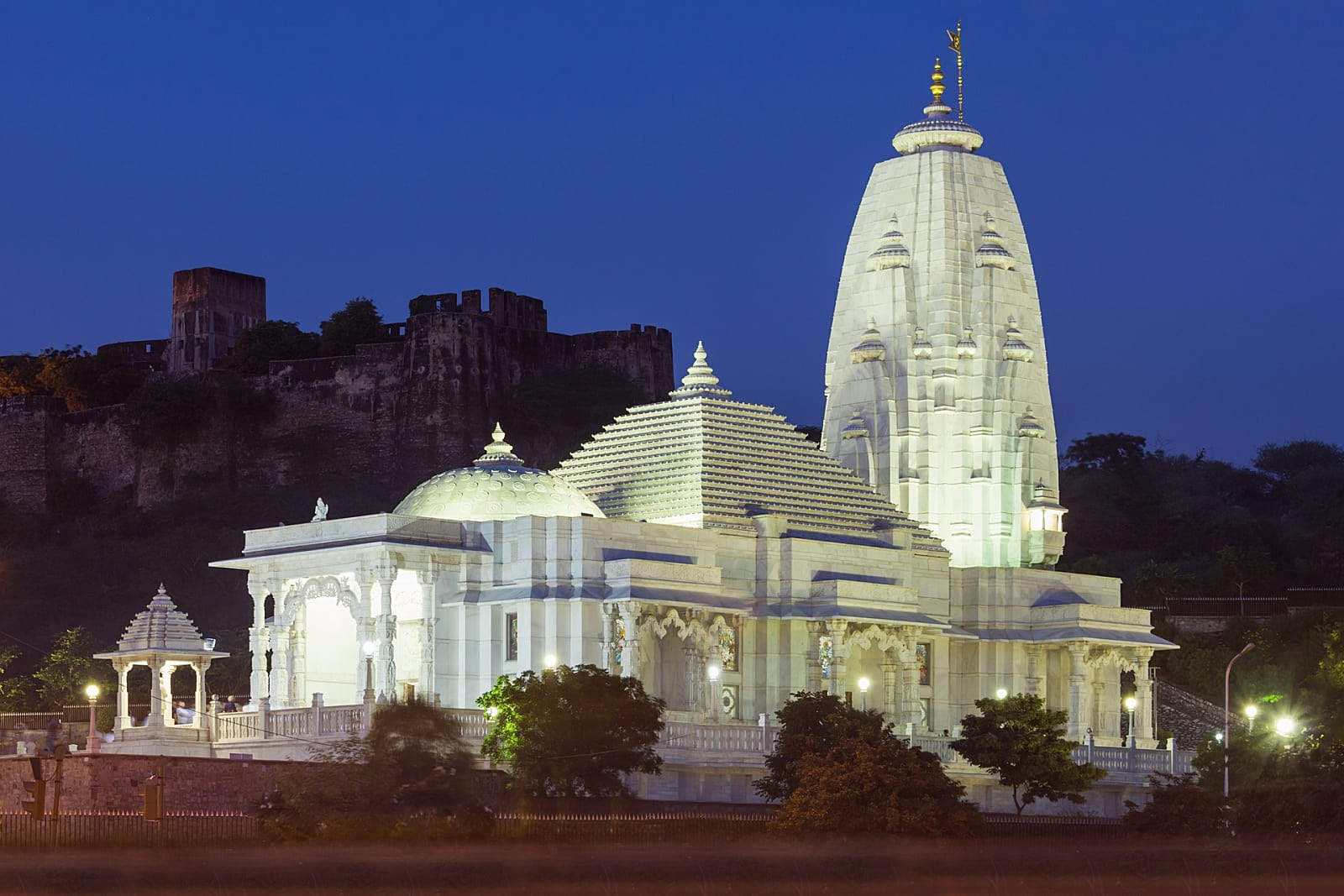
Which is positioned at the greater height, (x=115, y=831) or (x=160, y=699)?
(x=160, y=699)

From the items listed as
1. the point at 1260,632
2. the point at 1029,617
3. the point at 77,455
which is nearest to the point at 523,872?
the point at 1029,617

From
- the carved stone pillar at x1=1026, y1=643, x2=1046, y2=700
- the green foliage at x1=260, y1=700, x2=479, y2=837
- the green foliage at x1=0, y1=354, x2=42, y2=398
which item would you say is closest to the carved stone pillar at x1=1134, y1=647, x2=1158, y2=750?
the carved stone pillar at x1=1026, y1=643, x2=1046, y2=700

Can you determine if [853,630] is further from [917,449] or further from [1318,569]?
[1318,569]

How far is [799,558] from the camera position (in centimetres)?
5616

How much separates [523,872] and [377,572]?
15.3 meters

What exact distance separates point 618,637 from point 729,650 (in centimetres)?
399

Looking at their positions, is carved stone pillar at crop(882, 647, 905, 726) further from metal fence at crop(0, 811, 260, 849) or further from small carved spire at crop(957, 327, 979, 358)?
metal fence at crop(0, 811, 260, 849)

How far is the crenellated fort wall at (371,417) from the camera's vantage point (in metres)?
99.6

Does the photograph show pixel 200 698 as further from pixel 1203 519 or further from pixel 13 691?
pixel 1203 519

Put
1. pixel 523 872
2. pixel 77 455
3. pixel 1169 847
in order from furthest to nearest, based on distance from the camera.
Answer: pixel 77 455
pixel 1169 847
pixel 523 872

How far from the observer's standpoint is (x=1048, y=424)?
65875 millimetres

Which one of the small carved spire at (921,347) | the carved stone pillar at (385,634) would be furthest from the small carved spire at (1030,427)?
the carved stone pillar at (385,634)

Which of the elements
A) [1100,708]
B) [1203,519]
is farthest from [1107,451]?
[1100,708]

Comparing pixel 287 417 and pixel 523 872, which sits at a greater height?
pixel 287 417
